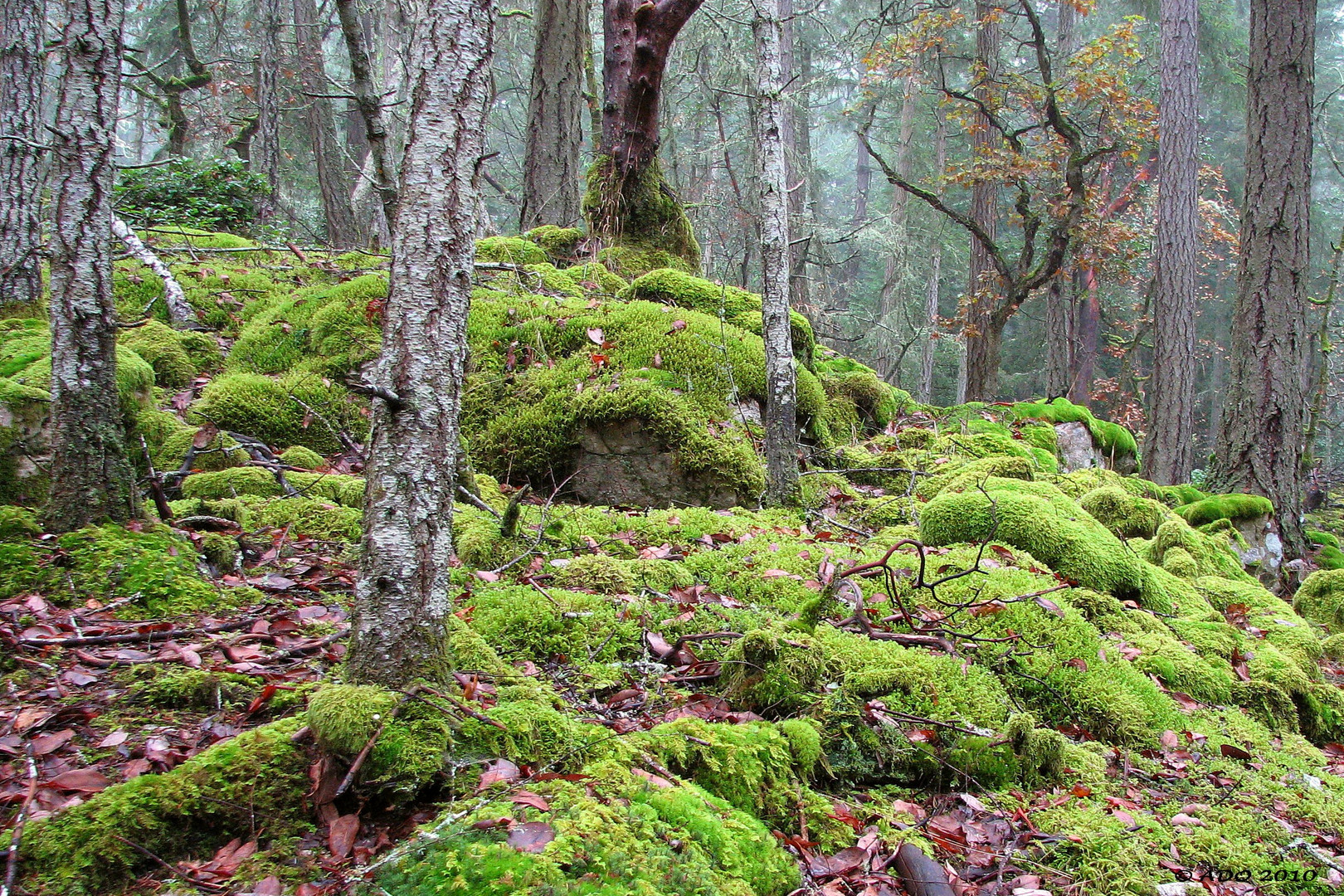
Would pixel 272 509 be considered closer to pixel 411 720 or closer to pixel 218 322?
pixel 411 720

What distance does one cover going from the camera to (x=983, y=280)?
479 inches

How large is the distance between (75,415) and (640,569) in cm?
241

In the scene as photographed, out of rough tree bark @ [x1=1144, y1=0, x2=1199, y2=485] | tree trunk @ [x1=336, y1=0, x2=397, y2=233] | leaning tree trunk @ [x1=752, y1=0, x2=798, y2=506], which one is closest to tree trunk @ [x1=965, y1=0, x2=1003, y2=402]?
rough tree bark @ [x1=1144, y1=0, x2=1199, y2=485]

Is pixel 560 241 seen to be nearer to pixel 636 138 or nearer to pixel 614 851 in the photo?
pixel 636 138

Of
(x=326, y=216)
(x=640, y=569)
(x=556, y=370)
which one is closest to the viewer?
(x=640, y=569)

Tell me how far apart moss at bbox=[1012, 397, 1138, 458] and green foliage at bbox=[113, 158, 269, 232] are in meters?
11.4

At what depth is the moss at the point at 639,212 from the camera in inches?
320

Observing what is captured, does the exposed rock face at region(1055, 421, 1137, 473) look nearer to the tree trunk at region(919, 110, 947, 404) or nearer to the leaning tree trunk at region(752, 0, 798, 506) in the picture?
the leaning tree trunk at region(752, 0, 798, 506)

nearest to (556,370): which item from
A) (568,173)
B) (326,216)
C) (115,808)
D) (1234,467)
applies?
(115,808)

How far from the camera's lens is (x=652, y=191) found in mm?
8305

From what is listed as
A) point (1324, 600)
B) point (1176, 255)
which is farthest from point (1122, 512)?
point (1176, 255)

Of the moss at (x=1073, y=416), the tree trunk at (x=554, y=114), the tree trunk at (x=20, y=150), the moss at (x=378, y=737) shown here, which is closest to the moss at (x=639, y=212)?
the tree trunk at (x=554, y=114)

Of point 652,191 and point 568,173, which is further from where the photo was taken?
point 568,173

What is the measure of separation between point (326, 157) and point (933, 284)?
58.9ft
